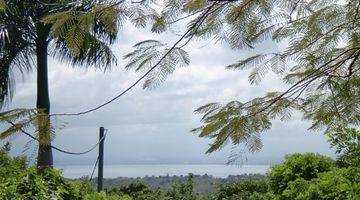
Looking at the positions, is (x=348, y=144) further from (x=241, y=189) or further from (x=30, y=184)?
(x=241, y=189)

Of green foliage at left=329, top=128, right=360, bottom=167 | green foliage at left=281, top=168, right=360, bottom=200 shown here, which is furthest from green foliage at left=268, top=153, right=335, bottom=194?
green foliage at left=329, top=128, right=360, bottom=167

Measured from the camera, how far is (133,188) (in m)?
14.2

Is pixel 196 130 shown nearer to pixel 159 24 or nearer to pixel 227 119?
pixel 227 119

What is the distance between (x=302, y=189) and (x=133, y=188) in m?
8.08

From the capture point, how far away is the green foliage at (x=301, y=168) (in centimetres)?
779

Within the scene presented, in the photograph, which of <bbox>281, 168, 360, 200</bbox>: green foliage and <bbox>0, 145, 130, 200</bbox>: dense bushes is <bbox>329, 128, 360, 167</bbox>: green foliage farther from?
<bbox>0, 145, 130, 200</bbox>: dense bushes

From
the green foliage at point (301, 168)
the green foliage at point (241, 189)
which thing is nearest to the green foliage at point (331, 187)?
the green foliage at point (301, 168)

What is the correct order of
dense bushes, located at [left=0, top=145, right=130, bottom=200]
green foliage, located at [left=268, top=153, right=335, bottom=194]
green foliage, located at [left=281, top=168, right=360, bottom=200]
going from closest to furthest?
dense bushes, located at [left=0, top=145, right=130, bottom=200] → green foliage, located at [left=281, top=168, right=360, bottom=200] → green foliage, located at [left=268, top=153, right=335, bottom=194]

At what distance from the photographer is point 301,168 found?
307 inches

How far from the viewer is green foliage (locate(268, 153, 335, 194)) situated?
7.79m

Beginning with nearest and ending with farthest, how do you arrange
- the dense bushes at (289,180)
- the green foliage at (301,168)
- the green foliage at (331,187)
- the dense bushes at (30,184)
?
the dense bushes at (30,184), the dense bushes at (289,180), the green foliage at (331,187), the green foliage at (301,168)

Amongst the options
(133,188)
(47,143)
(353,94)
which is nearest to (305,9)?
(353,94)

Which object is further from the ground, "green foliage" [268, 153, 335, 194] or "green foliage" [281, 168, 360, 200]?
"green foliage" [268, 153, 335, 194]

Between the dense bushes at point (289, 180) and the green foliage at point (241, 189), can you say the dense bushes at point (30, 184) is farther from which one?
the green foliage at point (241, 189)
